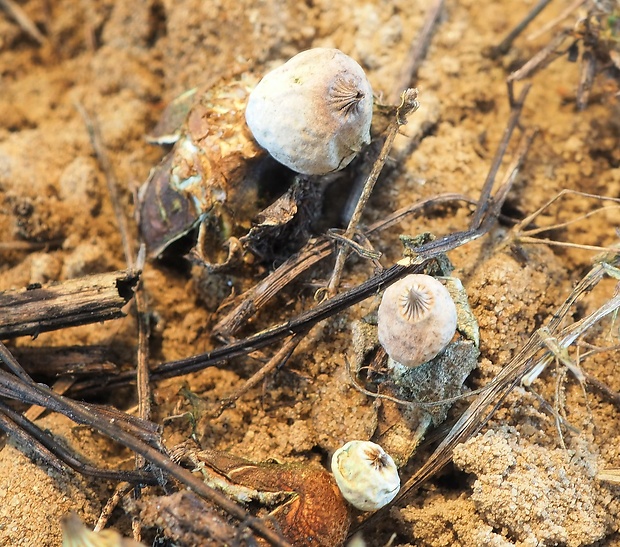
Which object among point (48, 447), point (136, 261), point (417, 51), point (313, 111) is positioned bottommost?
point (48, 447)

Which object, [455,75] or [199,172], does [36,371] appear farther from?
[455,75]

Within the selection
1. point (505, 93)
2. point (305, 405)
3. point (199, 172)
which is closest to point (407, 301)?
point (305, 405)

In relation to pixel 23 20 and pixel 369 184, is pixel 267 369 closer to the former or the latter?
pixel 369 184

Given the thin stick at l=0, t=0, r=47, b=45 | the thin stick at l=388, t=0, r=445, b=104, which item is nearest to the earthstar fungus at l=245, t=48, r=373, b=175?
the thin stick at l=388, t=0, r=445, b=104

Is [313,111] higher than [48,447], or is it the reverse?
[313,111]

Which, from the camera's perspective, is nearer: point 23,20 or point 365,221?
point 365,221

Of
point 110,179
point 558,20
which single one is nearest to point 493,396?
point 558,20

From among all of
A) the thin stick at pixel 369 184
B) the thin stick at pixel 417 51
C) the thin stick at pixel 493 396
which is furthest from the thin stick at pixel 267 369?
the thin stick at pixel 417 51
